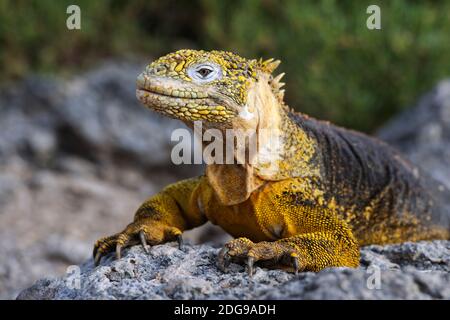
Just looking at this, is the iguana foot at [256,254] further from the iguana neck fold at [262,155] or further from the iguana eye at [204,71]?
the iguana eye at [204,71]

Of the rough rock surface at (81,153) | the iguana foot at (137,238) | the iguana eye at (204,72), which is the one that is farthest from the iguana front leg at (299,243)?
the rough rock surface at (81,153)

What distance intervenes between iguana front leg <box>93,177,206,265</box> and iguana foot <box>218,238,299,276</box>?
0.59 m

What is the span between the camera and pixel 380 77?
10.9 metres

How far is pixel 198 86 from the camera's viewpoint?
441 centimetres

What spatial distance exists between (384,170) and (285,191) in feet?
4.26

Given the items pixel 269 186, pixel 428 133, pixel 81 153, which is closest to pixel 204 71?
pixel 269 186

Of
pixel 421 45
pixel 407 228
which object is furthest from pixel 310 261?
pixel 421 45

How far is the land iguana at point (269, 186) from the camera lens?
172 inches

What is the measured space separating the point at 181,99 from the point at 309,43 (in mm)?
6858

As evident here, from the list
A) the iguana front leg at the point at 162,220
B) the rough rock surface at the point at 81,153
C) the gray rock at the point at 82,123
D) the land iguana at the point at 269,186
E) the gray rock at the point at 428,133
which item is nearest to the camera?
the land iguana at the point at 269,186

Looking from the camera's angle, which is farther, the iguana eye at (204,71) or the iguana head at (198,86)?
the iguana eye at (204,71)

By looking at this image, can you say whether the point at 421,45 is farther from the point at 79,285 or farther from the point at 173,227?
the point at 79,285

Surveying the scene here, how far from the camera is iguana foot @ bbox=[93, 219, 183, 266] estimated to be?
477 cm

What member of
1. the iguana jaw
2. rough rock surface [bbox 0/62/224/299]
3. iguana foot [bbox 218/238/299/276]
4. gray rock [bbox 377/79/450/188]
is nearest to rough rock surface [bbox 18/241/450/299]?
iguana foot [bbox 218/238/299/276]
